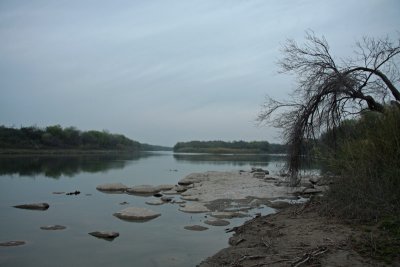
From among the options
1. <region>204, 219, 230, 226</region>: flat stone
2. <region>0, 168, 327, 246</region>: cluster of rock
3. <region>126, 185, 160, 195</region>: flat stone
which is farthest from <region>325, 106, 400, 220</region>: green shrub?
<region>126, 185, 160, 195</region>: flat stone

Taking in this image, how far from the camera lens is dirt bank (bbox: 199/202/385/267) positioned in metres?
6.87

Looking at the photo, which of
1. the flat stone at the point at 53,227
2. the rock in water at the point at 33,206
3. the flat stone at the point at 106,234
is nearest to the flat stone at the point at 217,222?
the flat stone at the point at 106,234

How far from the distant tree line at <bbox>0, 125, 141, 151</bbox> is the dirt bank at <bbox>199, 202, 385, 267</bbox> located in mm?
84653

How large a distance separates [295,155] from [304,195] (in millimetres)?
7626

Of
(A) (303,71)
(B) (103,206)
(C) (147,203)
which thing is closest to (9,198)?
(B) (103,206)

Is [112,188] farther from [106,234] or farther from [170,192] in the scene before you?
[106,234]

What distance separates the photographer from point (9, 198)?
19.6m

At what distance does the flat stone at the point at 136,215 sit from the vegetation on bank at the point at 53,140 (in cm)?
7709

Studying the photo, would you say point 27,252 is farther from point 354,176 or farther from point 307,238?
point 354,176

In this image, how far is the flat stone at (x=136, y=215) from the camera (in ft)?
47.5

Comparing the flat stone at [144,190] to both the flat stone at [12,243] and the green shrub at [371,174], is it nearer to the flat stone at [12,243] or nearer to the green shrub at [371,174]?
the flat stone at [12,243]

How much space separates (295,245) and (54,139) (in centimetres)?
10093

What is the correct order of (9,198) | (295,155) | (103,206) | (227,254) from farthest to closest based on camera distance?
(9,198) < (103,206) < (295,155) < (227,254)

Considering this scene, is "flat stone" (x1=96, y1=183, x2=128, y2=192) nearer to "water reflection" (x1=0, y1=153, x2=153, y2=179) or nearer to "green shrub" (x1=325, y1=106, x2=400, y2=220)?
"water reflection" (x1=0, y1=153, x2=153, y2=179)
